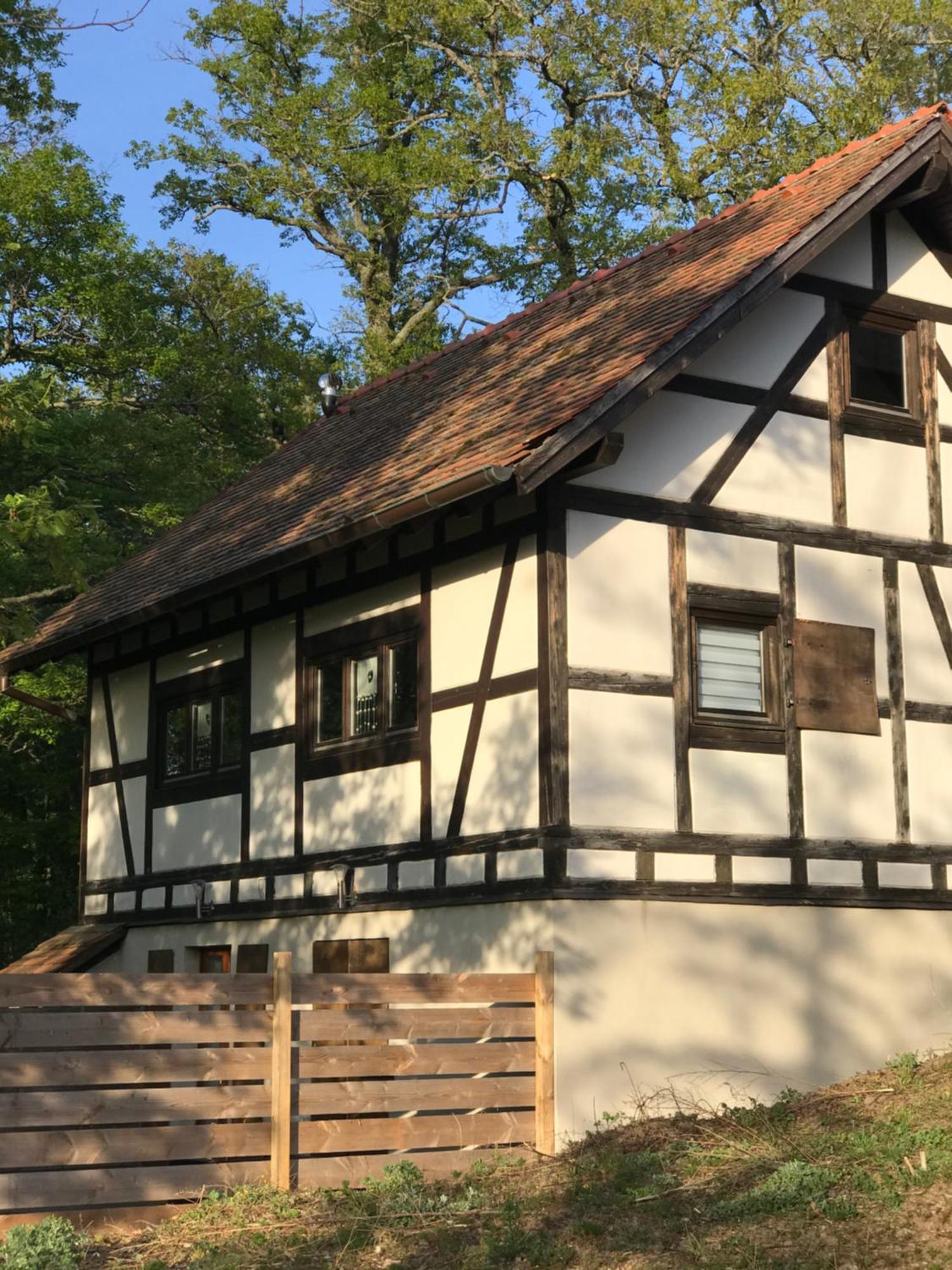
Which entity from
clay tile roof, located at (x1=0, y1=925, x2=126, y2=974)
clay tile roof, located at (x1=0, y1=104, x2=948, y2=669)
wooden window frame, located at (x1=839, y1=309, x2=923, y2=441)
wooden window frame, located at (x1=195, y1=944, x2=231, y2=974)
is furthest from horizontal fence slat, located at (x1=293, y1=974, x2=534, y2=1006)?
clay tile roof, located at (x1=0, y1=925, x2=126, y2=974)

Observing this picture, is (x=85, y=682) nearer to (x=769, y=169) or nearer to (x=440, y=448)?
(x=440, y=448)

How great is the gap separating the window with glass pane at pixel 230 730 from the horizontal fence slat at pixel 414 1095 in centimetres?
594

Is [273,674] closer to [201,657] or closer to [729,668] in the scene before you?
[201,657]

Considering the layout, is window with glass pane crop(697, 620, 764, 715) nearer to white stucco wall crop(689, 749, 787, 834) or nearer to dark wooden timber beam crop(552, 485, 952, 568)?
white stucco wall crop(689, 749, 787, 834)

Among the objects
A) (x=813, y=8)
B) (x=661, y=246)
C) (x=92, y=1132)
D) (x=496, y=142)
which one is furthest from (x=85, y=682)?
(x=813, y=8)

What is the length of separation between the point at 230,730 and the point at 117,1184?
24.7 ft

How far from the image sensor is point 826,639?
1466 centimetres

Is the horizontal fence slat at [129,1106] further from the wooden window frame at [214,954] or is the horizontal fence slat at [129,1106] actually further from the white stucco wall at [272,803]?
the wooden window frame at [214,954]

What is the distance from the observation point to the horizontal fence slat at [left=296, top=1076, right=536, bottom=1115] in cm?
1133

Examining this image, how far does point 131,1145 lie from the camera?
417 inches

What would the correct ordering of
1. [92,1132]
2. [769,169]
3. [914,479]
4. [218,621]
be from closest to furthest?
[92,1132] < [914,479] < [218,621] < [769,169]

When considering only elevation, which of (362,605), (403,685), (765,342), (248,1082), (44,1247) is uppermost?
(765,342)

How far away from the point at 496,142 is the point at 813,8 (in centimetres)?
623

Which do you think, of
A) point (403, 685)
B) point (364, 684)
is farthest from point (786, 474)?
point (364, 684)
